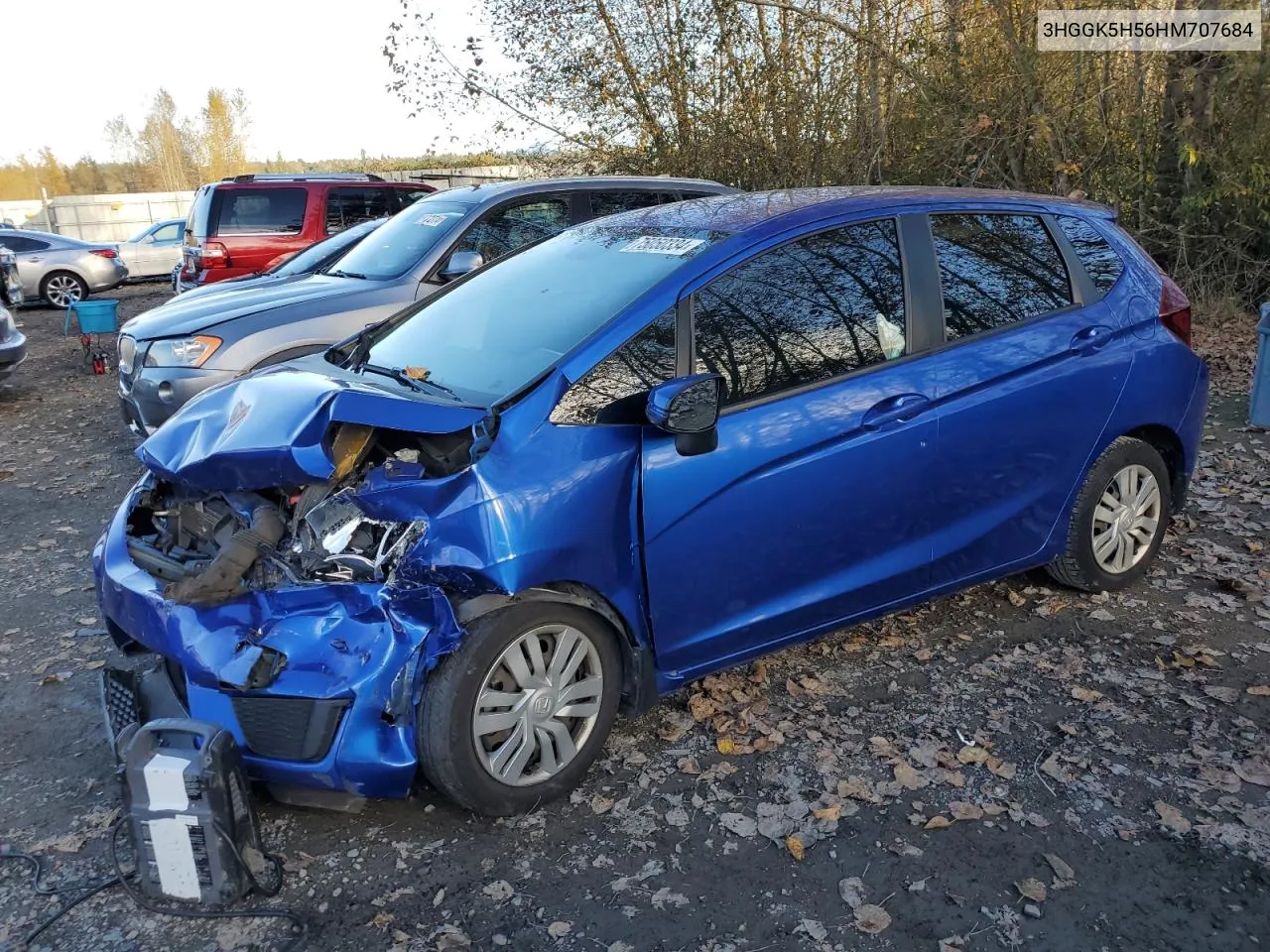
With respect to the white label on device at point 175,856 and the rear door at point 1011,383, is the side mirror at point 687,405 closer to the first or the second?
the rear door at point 1011,383

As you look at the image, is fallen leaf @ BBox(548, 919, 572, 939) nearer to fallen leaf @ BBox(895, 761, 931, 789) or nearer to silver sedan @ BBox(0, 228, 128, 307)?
fallen leaf @ BBox(895, 761, 931, 789)

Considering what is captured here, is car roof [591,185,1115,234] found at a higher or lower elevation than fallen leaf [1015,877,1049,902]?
higher

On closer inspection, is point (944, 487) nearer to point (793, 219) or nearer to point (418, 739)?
point (793, 219)

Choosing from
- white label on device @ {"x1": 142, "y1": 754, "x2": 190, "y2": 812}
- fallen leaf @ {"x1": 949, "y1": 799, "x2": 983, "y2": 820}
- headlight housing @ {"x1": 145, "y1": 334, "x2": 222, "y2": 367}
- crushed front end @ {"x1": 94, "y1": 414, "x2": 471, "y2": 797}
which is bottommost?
fallen leaf @ {"x1": 949, "y1": 799, "x2": 983, "y2": 820}

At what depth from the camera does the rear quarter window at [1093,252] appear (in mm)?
4422

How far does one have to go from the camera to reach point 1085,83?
454 inches

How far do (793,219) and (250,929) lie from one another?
2.87m

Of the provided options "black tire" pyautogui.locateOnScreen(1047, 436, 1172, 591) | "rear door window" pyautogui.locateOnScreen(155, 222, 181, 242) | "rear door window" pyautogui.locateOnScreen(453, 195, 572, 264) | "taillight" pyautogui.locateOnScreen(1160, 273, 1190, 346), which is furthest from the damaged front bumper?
"rear door window" pyautogui.locateOnScreen(155, 222, 181, 242)

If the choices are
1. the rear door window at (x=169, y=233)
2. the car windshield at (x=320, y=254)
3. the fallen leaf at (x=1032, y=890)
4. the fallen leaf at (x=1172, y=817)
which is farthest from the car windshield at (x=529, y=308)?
the rear door window at (x=169, y=233)

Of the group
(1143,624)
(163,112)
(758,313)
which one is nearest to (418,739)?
(758,313)

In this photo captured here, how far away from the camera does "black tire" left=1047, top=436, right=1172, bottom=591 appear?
14.4 ft

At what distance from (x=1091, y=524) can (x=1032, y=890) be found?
208 centimetres

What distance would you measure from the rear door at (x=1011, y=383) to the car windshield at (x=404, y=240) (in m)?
4.08

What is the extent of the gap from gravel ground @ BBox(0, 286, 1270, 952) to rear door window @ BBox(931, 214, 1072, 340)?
53.5 inches
